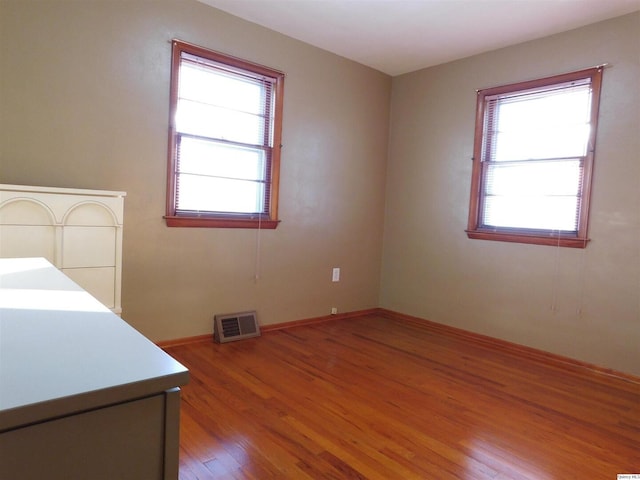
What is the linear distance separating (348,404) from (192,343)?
1424 mm

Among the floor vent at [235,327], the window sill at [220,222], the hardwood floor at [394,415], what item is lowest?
the hardwood floor at [394,415]

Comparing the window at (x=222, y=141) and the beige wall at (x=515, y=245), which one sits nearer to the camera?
the beige wall at (x=515, y=245)

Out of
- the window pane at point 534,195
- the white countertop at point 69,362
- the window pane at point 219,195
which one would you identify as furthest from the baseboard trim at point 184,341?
the window pane at point 534,195

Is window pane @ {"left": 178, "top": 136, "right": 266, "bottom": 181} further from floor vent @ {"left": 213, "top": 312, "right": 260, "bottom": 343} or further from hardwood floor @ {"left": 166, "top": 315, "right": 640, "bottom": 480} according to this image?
hardwood floor @ {"left": 166, "top": 315, "right": 640, "bottom": 480}

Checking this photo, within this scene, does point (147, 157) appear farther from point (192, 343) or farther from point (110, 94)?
point (192, 343)

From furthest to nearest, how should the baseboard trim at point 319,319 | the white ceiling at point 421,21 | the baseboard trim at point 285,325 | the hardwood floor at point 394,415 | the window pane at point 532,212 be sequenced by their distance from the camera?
1. the baseboard trim at point 319,319
2. the window pane at point 532,212
3. the baseboard trim at point 285,325
4. the white ceiling at point 421,21
5. the hardwood floor at point 394,415

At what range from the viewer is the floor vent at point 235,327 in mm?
3223

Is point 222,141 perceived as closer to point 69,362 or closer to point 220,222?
point 220,222

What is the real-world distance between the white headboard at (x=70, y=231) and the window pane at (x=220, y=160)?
0.76 m

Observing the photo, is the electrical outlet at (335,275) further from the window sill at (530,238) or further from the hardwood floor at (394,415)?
the window sill at (530,238)

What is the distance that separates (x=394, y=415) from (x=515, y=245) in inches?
77.1

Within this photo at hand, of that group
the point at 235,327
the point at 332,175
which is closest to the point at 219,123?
the point at 332,175

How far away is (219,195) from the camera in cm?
326

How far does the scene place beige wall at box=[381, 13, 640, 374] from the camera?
113 inches
